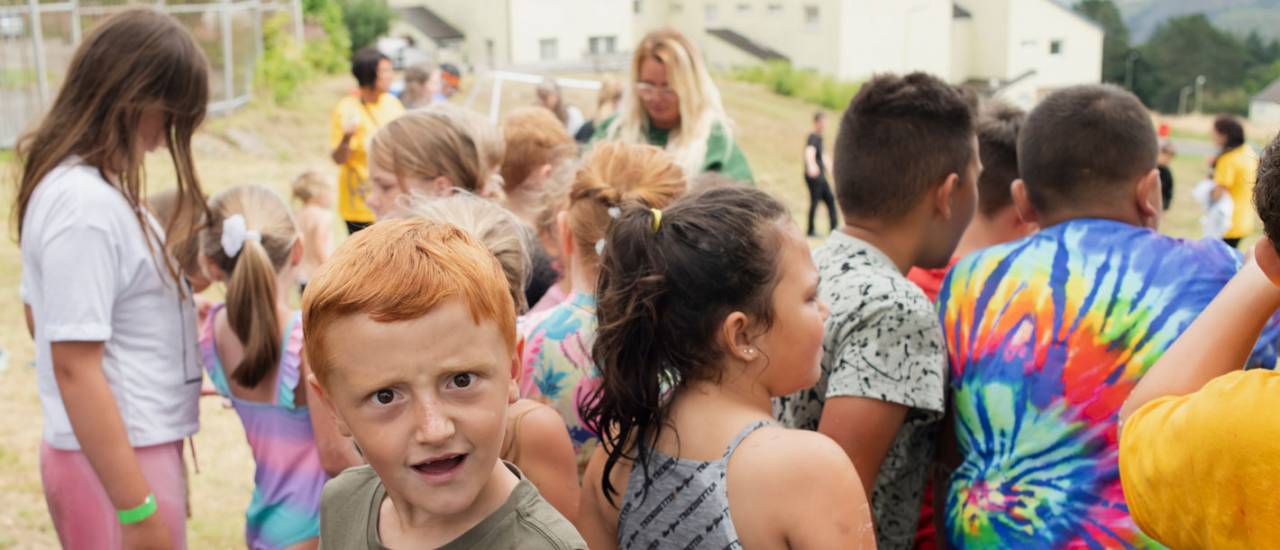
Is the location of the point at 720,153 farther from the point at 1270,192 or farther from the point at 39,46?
the point at 39,46

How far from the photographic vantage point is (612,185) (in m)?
3.07

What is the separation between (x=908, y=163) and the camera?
9.43ft

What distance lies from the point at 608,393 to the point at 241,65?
68.9ft

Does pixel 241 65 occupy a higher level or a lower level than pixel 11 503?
higher

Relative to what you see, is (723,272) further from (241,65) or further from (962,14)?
(962,14)

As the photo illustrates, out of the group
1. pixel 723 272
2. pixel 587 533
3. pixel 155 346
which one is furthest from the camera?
pixel 155 346

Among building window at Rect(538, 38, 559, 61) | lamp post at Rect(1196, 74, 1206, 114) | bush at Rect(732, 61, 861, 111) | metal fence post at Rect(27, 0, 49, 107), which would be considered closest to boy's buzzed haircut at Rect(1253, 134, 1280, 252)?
metal fence post at Rect(27, 0, 49, 107)

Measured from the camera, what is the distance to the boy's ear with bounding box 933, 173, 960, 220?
2.88 meters

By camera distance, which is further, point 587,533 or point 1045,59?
point 1045,59

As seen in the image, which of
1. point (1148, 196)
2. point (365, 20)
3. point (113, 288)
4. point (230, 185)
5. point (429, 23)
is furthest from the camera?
point (429, 23)

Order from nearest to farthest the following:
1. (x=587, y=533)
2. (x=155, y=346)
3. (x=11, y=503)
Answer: (x=587, y=533)
(x=155, y=346)
(x=11, y=503)

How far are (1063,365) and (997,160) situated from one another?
1.38 meters

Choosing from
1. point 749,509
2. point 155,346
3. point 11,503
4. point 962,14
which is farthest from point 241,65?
point 962,14

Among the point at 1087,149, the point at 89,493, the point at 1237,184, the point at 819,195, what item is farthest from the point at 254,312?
the point at 819,195
